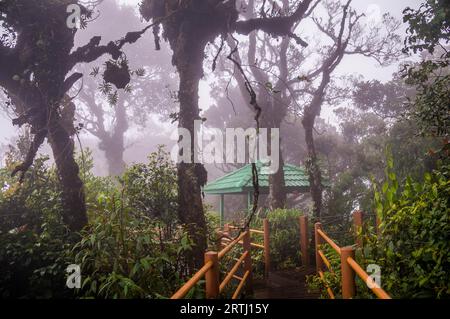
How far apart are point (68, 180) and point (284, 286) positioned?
485 centimetres

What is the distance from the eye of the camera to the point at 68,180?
529 centimetres

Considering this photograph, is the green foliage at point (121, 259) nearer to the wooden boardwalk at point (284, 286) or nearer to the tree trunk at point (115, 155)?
the wooden boardwalk at point (284, 286)

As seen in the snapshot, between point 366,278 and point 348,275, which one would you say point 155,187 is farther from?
point 366,278

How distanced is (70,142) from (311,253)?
254 inches

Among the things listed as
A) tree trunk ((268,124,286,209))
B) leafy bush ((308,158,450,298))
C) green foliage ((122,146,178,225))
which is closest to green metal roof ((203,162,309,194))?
tree trunk ((268,124,286,209))

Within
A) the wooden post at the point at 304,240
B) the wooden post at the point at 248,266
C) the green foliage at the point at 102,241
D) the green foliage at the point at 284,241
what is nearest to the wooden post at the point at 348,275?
the green foliage at the point at 102,241

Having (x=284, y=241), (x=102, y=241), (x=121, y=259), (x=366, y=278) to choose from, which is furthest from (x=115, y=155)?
(x=366, y=278)

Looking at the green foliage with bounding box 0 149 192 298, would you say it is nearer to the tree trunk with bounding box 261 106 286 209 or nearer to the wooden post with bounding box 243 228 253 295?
the wooden post with bounding box 243 228 253 295

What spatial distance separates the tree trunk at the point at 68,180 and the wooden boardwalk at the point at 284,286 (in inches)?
146

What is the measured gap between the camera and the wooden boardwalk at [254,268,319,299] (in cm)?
629

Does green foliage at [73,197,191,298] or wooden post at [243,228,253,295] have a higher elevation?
green foliage at [73,197,191,298]

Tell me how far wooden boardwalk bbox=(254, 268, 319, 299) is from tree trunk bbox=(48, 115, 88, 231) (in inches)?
146
